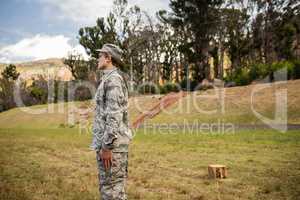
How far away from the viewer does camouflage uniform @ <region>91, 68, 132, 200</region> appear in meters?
4.57

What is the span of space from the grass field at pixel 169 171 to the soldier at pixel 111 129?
247 cm

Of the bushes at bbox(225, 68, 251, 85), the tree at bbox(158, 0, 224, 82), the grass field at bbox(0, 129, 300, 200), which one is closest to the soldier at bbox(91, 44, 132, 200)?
the grass field at bbox(0, 129, 300, 200)

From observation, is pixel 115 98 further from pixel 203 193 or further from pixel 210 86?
pixel 210 86

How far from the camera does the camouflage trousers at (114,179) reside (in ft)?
15.2

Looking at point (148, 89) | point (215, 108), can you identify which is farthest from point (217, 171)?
point (148, 89)

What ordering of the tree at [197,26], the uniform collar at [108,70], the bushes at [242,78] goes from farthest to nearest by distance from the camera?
the tree at [197,26] → the bushes at [242,78] → the uniform collar at [108,70]

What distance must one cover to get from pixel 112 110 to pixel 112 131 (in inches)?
9.7

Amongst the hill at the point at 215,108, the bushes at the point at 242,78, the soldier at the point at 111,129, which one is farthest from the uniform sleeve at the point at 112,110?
the bushes at the point at 242,78

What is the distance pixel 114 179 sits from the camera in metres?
4.65

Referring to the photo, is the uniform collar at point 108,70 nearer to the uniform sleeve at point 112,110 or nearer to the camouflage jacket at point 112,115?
the camouflage jacket at point 112,115

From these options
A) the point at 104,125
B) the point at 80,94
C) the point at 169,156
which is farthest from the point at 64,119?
the point at 104,125

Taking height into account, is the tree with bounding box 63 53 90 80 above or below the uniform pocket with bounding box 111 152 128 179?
above

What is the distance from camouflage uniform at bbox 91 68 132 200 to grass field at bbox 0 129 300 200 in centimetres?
247

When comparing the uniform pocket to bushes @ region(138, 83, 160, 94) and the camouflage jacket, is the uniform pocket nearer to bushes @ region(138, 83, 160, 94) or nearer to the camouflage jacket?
the camouflage jacket
